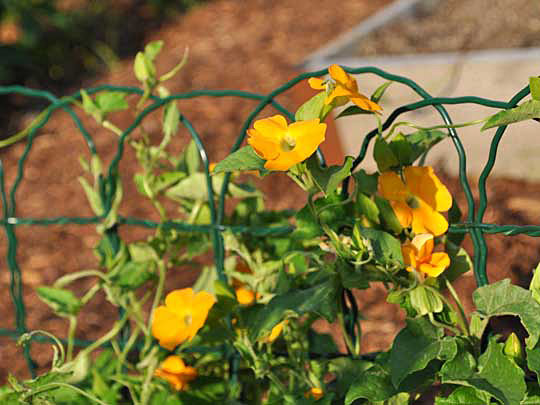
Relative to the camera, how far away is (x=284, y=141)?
27.9 inches

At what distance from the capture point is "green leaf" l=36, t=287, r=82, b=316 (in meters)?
1.01

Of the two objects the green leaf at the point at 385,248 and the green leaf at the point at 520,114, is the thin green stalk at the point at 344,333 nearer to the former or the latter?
the green leaf at the point at 385,248

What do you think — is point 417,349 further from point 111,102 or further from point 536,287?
point 111,102

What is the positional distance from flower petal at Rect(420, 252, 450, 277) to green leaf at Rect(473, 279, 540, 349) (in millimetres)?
45

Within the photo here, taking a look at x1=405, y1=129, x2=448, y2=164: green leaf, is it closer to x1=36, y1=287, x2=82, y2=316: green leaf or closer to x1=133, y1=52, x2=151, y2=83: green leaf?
x1=133, y1=52, x2=151, y2=83: green leaf

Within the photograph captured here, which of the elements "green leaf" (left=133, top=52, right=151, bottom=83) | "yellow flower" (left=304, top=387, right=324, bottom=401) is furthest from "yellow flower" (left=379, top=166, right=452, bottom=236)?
"green leaf" (left=133, top=52, right=151, bottom=83)

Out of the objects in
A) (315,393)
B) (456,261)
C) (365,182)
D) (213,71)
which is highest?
(213,71)

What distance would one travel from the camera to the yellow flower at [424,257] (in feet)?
2.47

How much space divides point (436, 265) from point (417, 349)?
0.09 meters

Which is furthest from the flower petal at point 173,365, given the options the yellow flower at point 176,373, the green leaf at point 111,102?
the green leaf at point 111,102

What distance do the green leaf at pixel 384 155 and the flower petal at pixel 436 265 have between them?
10cm

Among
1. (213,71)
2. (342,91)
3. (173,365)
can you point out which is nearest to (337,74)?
(342,91)

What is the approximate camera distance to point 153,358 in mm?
967

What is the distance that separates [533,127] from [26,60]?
2386 mm
